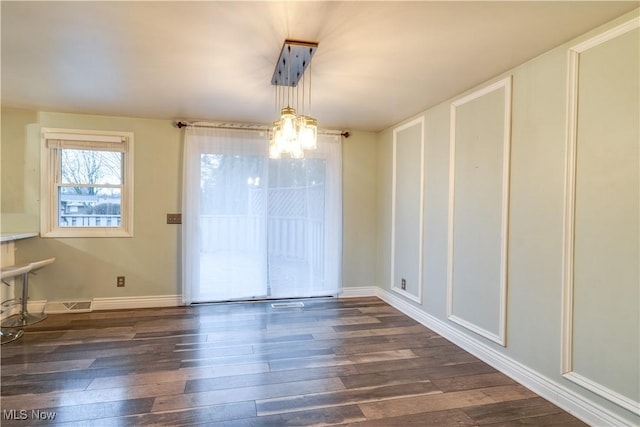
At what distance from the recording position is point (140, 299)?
4.05m

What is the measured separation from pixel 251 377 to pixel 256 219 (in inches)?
84.0

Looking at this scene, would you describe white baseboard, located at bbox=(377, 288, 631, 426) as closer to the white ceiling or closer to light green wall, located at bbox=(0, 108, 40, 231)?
the white ceiling

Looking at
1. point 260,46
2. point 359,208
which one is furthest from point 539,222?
point 359,208

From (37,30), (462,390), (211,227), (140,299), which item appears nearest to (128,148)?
(211,227)

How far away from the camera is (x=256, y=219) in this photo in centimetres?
423

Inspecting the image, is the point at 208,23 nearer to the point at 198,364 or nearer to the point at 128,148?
the point at 198,364

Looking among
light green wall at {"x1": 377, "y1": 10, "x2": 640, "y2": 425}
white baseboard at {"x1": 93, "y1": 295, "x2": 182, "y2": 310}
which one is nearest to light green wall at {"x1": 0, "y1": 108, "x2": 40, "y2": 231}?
white baseboard at {"x1": 93, "y1": 295, "x2": 182, "y2": 310}

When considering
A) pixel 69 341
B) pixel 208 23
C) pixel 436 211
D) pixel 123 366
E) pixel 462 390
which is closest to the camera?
pixel 208 23

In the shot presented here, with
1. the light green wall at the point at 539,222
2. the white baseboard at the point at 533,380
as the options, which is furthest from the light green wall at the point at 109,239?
the light green wall at the point at 539,222

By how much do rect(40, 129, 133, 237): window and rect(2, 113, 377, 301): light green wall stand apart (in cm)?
8

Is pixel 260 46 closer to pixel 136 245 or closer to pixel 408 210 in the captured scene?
pixel 408 210

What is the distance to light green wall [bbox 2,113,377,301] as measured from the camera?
3711mm

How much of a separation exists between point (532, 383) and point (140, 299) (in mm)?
4023

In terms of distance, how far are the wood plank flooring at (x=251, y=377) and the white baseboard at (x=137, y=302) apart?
337 mm
